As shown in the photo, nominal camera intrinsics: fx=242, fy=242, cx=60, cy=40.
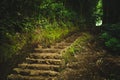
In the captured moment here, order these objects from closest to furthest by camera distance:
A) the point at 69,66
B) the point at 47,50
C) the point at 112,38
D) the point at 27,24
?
1. the point at 69,66
2. the point at 47,50
3. the point at 27,24
4. the point at 112,38

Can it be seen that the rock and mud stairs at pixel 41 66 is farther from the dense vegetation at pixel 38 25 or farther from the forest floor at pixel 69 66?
the dense vegetation at pixel 38 25

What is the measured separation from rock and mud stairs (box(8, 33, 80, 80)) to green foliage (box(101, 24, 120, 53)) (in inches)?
80.7

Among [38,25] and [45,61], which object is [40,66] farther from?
[38,25]

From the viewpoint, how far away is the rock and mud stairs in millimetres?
6783

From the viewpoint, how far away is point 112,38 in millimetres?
9453

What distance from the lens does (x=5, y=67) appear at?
7055 millimetres

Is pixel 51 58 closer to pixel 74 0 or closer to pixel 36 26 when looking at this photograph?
pixel 36 26

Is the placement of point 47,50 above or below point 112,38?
below

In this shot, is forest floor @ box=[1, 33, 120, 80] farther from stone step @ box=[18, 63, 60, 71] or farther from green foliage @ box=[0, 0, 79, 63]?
green foliage @ box=[0, 0, 79, 63]

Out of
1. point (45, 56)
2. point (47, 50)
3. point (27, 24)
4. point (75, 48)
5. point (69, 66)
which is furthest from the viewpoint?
point (75, 48)

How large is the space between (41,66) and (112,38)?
351 cm

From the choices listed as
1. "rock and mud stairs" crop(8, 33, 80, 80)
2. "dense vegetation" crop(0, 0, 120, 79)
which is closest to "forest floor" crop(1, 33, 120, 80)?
"rock and mud stairs" crop(8, 33, 80, 80)

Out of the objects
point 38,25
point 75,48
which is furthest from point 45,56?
point 38,25

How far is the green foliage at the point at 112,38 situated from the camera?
30.5ft
